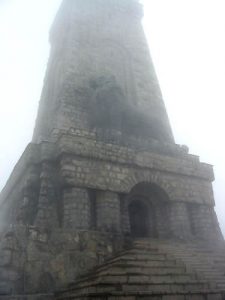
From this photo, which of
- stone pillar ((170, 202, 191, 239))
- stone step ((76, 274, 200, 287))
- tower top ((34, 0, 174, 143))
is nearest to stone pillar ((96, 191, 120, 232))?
stone pillar ((170, 202, 191, 239))

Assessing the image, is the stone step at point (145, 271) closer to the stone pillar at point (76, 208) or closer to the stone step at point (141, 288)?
the stone step at point (141, 288)

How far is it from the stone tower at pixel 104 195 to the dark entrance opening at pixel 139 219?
4cm

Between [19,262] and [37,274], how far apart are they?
48 cm

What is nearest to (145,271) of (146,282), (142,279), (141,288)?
(142,279)

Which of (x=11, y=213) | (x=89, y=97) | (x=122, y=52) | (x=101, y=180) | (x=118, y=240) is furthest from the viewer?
(x=122, y=52)

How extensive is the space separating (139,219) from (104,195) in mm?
2114

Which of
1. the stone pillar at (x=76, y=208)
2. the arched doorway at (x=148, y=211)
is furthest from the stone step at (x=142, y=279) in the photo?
the arched doorway at (x=148, y=211)

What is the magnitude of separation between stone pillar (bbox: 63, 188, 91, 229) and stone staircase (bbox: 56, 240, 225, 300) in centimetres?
157

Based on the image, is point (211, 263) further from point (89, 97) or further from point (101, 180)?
point (89, 97)

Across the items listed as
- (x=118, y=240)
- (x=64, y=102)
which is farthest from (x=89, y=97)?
(x=118, y=240)

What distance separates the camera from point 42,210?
8.45 m

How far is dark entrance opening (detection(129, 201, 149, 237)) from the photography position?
1033cm

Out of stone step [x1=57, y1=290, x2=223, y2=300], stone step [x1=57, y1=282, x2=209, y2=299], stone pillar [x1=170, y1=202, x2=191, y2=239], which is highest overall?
stone pillar [x1=170, y1=202, x2=191, y2=239]

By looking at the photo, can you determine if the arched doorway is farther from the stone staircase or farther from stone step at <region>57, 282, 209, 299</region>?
stone step at <region>57, 282, 209, 299</region>
